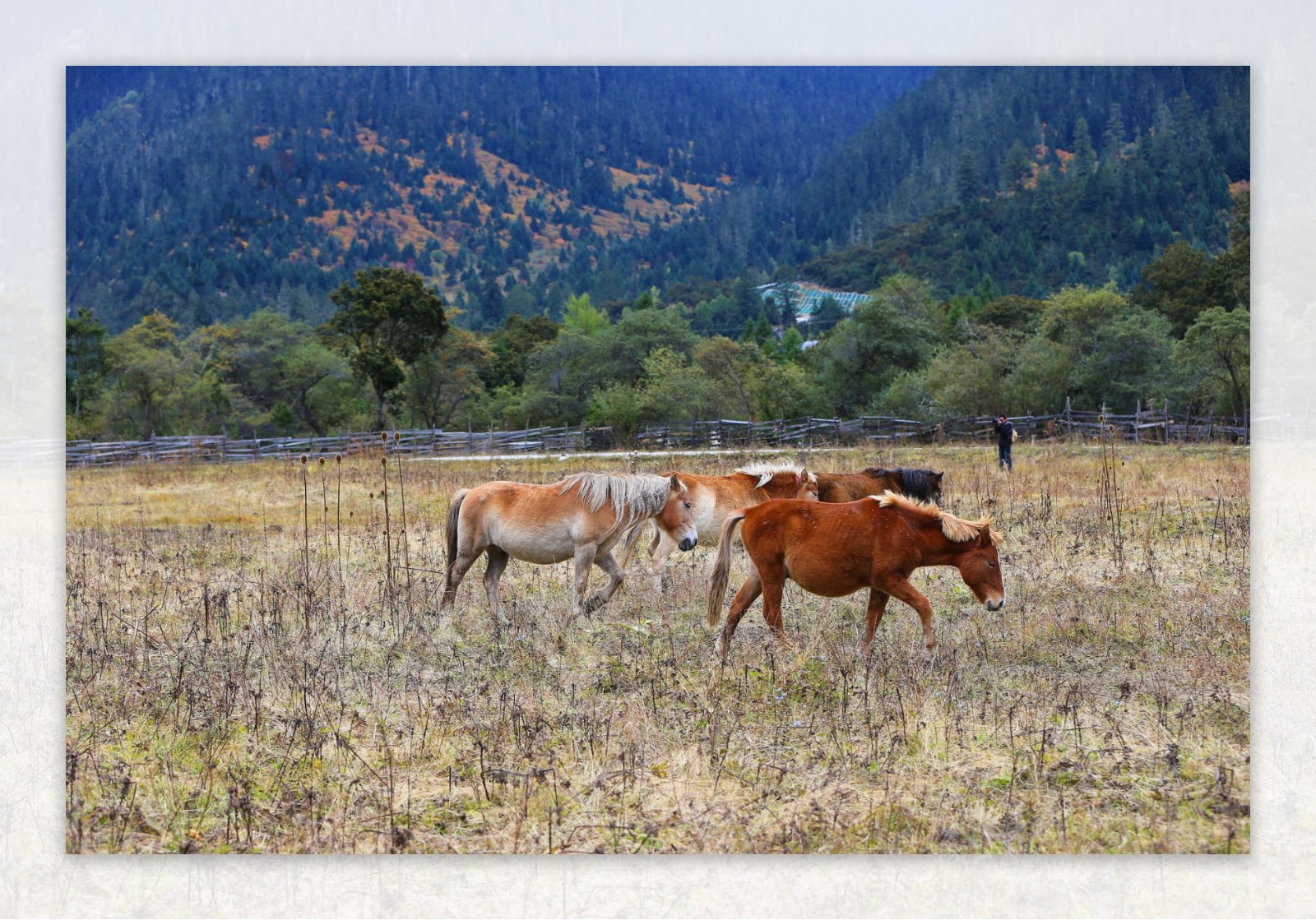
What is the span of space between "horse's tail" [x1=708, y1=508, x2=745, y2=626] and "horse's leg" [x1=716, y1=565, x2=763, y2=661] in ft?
0.88

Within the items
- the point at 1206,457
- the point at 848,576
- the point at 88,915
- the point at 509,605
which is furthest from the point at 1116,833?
the point at 1206,457

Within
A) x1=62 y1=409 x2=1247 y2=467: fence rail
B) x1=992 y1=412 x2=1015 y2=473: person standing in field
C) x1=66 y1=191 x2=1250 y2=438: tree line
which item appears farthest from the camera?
x1=62 y1=409 x2=1247 y2=467: fence rail

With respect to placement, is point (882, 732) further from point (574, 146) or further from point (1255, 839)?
point (574, 146)

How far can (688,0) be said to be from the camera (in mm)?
6594

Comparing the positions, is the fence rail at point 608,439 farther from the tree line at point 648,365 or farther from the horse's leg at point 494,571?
the horse's leg at point 494,571

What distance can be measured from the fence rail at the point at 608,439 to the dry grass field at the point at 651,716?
75.3 ft

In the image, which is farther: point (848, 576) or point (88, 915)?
point (848, 576)

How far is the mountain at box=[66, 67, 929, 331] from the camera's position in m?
46.2

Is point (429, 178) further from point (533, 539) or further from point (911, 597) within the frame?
point (911, 597)

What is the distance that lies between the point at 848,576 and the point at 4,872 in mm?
4863

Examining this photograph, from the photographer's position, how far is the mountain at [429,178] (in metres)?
46.2

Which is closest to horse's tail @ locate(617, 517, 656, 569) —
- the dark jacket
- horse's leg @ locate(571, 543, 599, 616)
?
horse's leg @ locate(571, 543, 599, 616)

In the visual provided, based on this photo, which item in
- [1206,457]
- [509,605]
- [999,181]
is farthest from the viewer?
[999,181]

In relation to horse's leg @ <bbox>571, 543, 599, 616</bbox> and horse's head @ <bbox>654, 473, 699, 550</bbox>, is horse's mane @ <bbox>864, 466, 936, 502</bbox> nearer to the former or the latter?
horse's head @ <bbox>654, 473, 699, 550</bbox>
